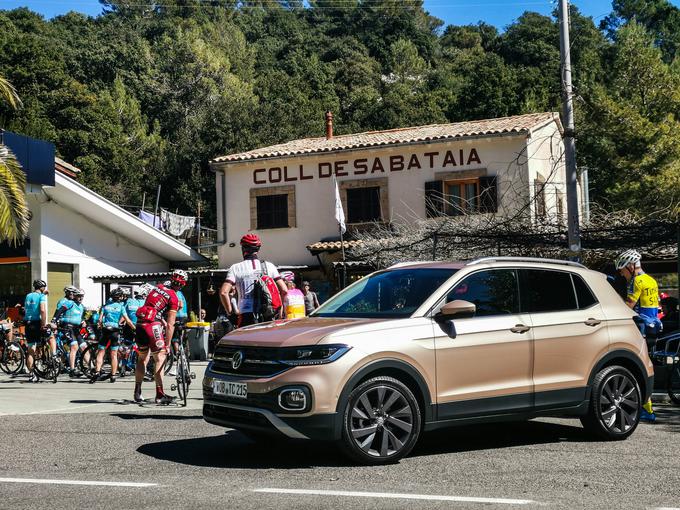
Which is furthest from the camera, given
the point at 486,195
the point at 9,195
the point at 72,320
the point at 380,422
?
the point at 486,195

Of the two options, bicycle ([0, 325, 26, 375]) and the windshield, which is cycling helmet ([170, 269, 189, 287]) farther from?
bicycle ([0, 325, 26, 375])

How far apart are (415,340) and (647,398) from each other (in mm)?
2948

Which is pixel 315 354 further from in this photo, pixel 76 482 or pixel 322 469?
pixel 76 482

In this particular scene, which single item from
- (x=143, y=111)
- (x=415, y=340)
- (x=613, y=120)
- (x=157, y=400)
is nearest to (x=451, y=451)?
(x=415, y=340)

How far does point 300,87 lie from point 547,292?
2441 inches

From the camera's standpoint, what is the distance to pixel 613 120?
36125mm

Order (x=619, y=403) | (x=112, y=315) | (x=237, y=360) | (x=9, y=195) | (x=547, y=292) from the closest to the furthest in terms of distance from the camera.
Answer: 1. (x=237, y=360)
2. (x=547, y=292)
3. (x=619, y=403)
4. (x=112, y=315)
5. (x=9, y=195)

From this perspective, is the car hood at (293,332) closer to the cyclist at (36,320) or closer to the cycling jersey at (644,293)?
the cycling jersey at (644,293)

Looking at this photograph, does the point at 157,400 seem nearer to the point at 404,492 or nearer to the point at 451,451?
the point at 451,451

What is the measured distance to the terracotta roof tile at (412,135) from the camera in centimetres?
2847

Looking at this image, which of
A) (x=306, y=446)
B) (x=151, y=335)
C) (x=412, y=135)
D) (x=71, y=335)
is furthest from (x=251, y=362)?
A: (x=412, y=135)

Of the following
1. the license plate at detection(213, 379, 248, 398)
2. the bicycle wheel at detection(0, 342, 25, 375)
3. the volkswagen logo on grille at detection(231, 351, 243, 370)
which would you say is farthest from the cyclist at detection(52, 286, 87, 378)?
the volkswagen logo on grille at detection(231, 351, 243, 370)

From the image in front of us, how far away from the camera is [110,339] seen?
16.6 meters

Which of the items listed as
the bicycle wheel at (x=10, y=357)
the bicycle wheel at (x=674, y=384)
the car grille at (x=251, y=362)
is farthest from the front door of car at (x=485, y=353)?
the bicycle wheel at (x=10, y=357)
